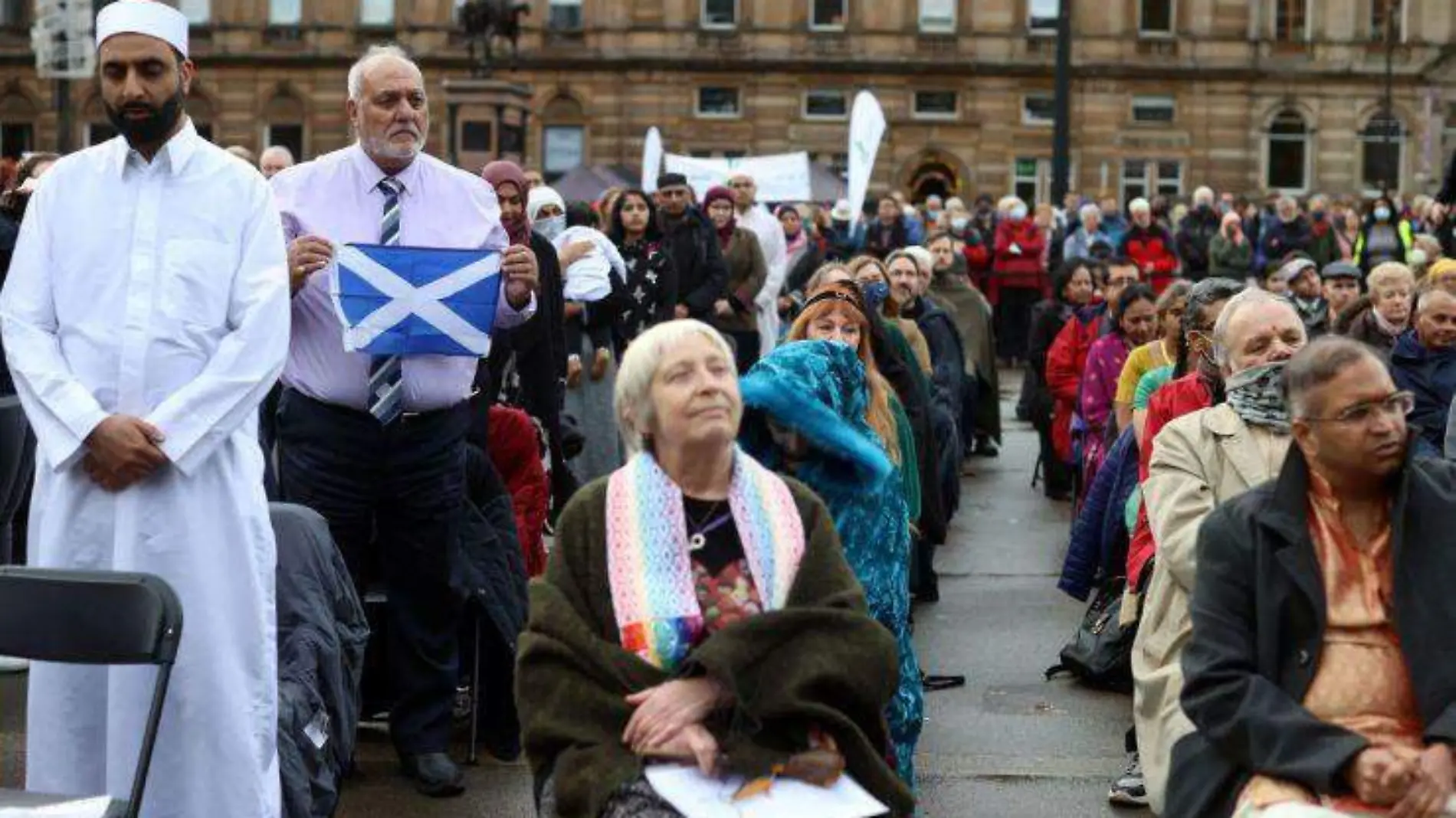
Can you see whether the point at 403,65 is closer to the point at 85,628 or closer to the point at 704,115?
the point at 85,628

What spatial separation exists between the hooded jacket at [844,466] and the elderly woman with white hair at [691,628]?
1.37 meters

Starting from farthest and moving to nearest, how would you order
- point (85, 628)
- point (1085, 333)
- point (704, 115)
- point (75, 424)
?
point (704, 115)
point (1085, 333)
point (75, 424)
point (85, 628)

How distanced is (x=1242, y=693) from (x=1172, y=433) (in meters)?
1.86

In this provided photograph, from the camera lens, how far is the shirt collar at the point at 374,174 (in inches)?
330

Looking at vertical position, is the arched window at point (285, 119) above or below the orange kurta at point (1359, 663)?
above

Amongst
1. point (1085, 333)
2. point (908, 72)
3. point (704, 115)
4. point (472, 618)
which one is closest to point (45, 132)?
point (704, 115)

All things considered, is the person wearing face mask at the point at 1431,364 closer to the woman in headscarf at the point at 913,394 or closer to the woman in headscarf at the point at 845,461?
the woman in headscarf at the point at 913,394

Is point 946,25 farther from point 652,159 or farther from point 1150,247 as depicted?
point 1150,247

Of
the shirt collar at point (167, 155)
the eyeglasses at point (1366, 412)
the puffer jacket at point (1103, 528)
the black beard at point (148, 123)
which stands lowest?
the puffer jacket at point (1103, 528)

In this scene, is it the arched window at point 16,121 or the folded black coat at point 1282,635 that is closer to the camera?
the folded black coat at point 1282,635

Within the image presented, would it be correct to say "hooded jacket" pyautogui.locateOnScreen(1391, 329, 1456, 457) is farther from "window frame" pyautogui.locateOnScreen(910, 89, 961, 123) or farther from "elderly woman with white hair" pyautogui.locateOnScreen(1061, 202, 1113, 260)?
"window frame" pyautogui.locateOnScreen(910, 89, 961, 123)

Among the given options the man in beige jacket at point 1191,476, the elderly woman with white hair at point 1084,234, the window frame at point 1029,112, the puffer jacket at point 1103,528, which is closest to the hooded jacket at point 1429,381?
the puffer jacket at point 1103,528

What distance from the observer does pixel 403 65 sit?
8.22 metres

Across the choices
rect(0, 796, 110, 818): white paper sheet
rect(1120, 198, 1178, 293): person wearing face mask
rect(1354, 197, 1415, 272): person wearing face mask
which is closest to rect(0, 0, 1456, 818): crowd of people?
rect(0, 796, 110, 818): white paper sheet
